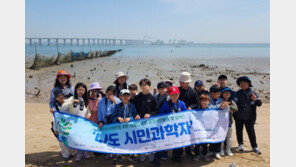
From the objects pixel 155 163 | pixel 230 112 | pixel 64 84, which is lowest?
pixel 155 163

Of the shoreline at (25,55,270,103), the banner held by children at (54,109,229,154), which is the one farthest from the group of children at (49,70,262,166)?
the shoreline at (25,55,270,103)

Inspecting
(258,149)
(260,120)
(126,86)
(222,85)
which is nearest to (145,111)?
(126,86)

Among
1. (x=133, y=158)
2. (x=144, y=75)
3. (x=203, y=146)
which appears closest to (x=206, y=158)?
(x=203, y=146)

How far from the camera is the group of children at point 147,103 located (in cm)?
443

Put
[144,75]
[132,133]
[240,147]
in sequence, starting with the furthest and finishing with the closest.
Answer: [144,75], [240,147], [132,133]

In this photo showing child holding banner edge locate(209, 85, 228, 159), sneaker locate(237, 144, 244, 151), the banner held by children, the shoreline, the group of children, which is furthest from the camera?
the shoreline

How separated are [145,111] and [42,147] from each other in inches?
135

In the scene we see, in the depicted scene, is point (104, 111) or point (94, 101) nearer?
point (104, 111)

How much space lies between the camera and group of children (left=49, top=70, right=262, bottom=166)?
443cm

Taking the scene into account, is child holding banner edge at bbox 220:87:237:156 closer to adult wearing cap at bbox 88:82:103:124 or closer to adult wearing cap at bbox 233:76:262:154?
adult wearing cap at bbox 233:76:262:154

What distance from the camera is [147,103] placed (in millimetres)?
4438

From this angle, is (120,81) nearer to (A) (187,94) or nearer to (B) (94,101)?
(B) (94,101)

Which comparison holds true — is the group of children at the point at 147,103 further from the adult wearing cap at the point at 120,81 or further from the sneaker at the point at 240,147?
the sneaker at the point at 240,147

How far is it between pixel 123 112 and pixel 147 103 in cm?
58
